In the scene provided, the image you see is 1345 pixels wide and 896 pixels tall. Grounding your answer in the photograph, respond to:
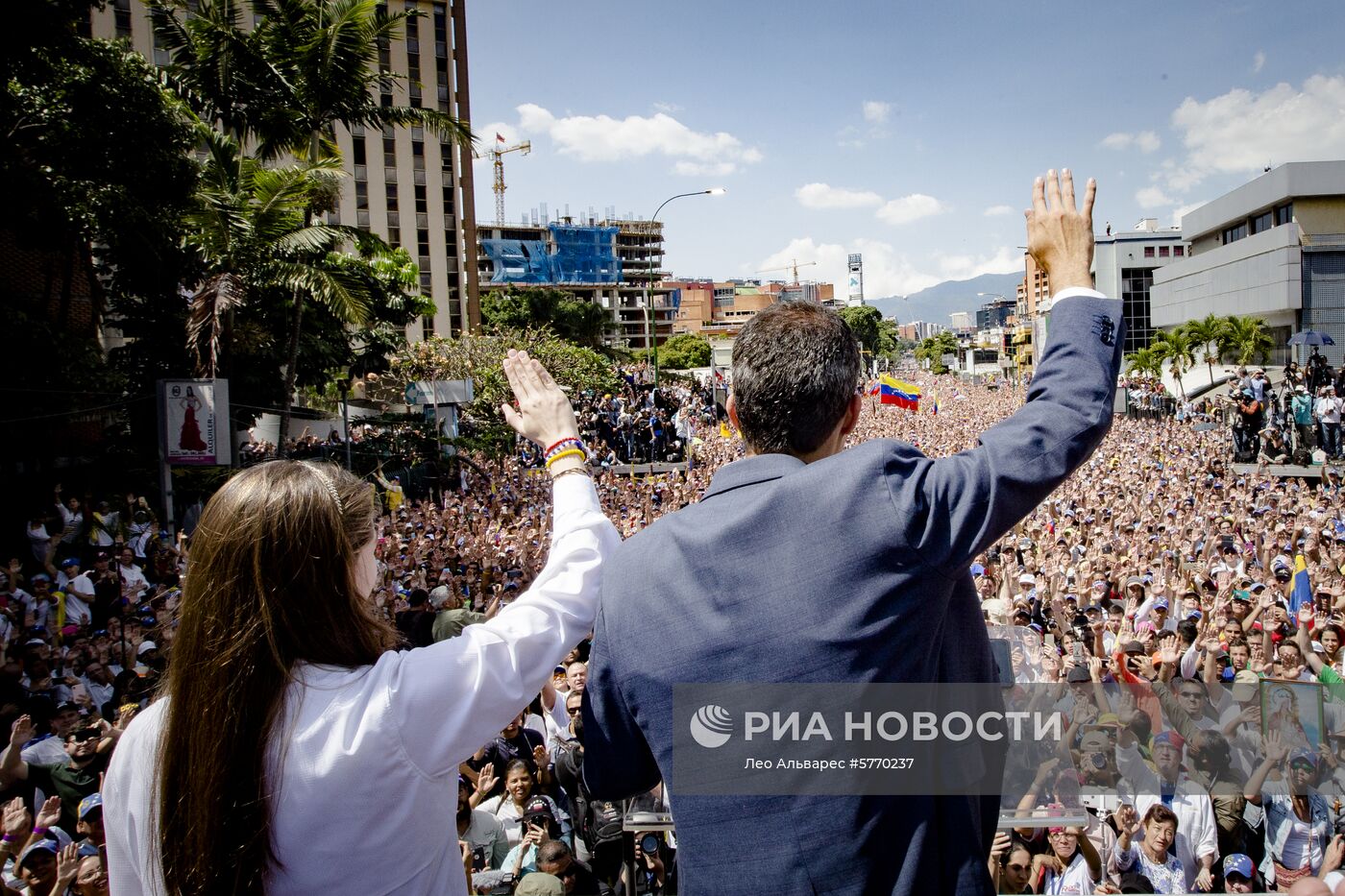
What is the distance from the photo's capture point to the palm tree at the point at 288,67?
1268 cm

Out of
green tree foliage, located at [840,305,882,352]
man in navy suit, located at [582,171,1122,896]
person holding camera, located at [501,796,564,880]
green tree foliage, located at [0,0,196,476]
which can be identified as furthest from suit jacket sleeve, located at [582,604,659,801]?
green tree foliage, located at [840,305,882,352]

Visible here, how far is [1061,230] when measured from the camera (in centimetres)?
146

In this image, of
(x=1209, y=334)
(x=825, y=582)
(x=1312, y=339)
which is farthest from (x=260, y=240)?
(x=1209, y=334)

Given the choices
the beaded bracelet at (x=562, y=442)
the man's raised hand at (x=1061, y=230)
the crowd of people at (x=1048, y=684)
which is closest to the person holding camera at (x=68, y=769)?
the crowd of people at (x=1048, y=684)

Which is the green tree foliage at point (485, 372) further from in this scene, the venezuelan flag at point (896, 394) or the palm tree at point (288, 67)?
the venezuelan flag at point (896, 394)

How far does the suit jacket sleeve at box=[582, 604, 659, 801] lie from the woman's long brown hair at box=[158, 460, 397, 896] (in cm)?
33

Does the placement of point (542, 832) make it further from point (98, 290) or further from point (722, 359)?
point (722, 359)

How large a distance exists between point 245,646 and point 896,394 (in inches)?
899

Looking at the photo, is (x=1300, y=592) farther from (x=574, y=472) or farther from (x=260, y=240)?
(x=260, y=240)

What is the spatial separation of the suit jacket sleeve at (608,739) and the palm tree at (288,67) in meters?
12.5

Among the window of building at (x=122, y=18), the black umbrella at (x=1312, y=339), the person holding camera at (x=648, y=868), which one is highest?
the window of building at (x=122, y=18)

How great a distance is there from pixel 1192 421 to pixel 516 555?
2265 cm

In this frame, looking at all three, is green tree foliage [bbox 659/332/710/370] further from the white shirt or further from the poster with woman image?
the white shirt

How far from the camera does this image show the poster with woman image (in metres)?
4.60
